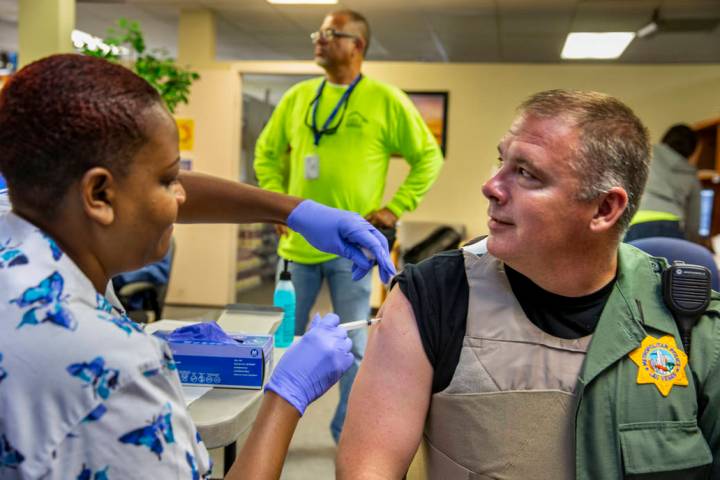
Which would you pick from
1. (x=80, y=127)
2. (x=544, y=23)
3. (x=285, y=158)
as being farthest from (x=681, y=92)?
(x=80, y=127)

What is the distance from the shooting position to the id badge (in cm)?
281

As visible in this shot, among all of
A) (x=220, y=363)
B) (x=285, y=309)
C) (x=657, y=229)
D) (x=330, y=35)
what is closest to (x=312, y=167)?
(x=330, y=35)

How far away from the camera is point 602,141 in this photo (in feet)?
3.84

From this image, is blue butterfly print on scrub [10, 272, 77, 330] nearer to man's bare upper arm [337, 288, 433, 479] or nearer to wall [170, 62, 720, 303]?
man's bare upper arm [337, 288, 433, 479]

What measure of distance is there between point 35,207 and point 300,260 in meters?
2.00

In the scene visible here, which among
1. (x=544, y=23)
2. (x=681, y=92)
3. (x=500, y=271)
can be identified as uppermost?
(x=544, y=23)

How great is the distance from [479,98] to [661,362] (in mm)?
5962

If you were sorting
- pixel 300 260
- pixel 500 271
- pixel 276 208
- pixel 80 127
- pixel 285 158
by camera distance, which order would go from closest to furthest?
1. pixel 80 127
2. pixel 500 271
3. pixel 276 208
4. pixel 300 260
5. pixel 285 158

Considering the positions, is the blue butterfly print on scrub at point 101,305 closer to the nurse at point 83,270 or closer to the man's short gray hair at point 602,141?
the nurse at point 83,270

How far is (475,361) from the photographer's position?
3.86ft

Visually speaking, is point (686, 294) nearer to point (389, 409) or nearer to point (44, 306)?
point (389, 409)

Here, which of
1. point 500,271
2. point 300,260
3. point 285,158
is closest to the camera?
point 500,271

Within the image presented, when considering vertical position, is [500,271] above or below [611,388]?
above

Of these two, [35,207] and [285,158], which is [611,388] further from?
[285,158]
